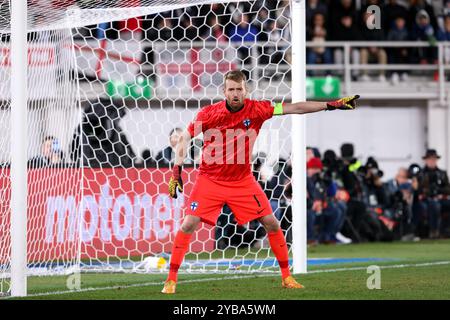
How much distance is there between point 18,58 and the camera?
29.0 ft

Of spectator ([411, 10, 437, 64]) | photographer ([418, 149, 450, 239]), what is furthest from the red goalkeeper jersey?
spectator ([411, 10, 437, 64])

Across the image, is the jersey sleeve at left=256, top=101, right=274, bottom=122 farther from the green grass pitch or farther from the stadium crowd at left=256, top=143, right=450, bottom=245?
the stadium crowd at left=256, top=143, right=450, bottom=245

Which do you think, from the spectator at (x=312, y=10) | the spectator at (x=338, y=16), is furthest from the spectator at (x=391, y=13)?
the spectator at (x=312, y=10)

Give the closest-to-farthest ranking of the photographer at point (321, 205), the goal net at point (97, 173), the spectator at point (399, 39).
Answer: the goal net at point (97, 173), the photographer at point (321, 205), the spectator at point (399, 39)

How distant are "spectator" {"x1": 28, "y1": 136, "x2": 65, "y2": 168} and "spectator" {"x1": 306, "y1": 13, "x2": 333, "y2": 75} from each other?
1079 centimetres

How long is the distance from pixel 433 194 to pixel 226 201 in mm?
9118

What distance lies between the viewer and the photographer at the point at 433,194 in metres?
17.3

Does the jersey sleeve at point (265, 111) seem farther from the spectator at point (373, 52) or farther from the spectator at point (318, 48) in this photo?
the spectator at point (373, 52)

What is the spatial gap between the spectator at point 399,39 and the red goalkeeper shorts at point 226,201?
47.4 ft

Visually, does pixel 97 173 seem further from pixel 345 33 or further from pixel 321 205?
pixel 345 33

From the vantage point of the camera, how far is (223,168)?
8.97 meters
